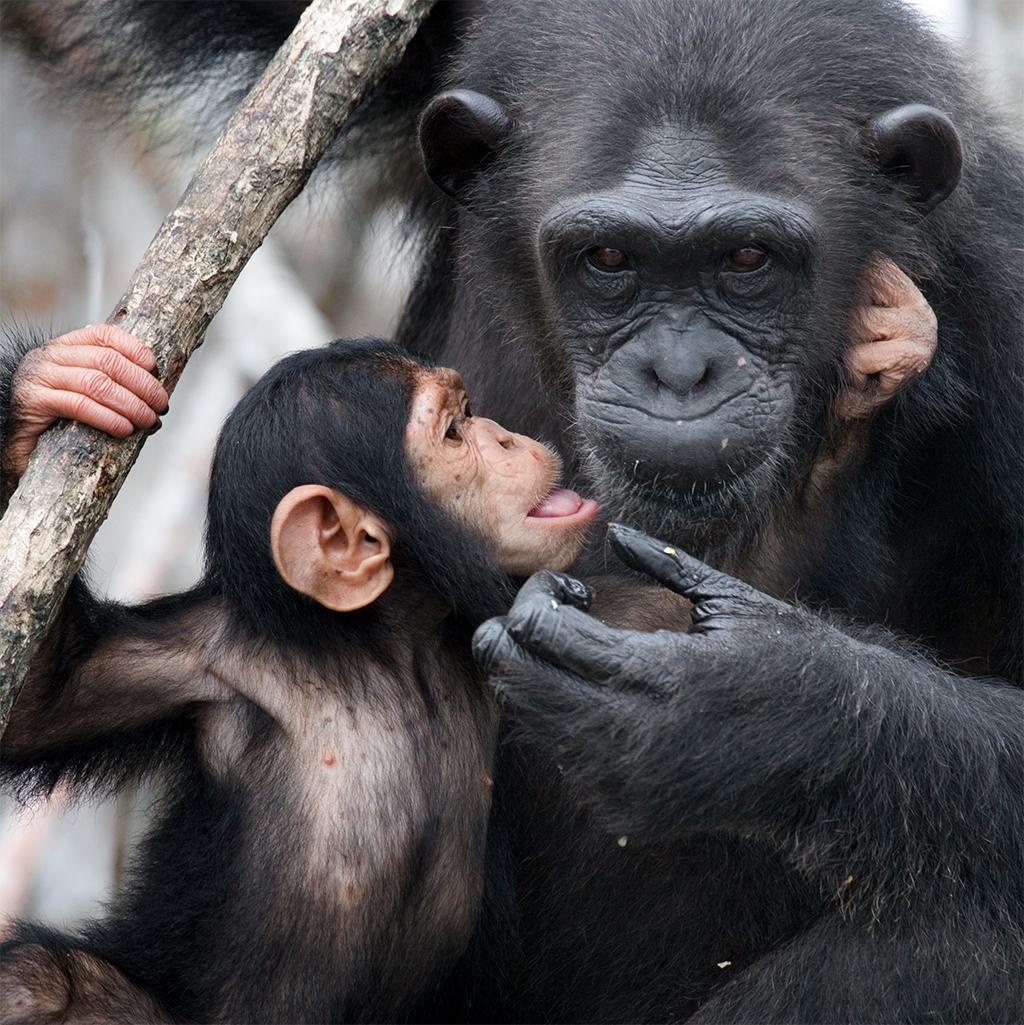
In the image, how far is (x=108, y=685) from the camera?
5.67 meters

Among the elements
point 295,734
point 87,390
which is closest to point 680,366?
point 295,734

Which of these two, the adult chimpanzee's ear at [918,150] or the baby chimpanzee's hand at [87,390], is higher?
the baby chimpanzee's hand at [87,390]

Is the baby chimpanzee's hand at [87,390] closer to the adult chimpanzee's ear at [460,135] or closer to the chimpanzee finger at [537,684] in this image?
the chimpanzee finger at [537,684]

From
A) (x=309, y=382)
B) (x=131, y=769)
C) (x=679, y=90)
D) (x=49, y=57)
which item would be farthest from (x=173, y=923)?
(x=49, y=57)

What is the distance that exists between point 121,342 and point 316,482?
0.77m

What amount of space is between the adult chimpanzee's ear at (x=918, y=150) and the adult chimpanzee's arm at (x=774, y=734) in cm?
166

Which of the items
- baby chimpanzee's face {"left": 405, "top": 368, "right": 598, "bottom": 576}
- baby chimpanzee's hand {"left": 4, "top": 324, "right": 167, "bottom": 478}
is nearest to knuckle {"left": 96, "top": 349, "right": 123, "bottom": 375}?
baby chimpanzee's hand {"left": 4, "top": 324, "right": 167, "bottom": 478}

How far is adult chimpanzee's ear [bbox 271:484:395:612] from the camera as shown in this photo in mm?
5445

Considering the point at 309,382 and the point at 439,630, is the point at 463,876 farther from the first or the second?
the point at 309,382

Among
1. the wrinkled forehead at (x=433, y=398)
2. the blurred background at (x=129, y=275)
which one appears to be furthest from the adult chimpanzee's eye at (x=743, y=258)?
the blurred background at (x=129, y=275)

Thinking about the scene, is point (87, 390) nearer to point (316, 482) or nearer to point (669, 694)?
point (316, 482)

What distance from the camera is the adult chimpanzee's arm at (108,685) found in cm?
560

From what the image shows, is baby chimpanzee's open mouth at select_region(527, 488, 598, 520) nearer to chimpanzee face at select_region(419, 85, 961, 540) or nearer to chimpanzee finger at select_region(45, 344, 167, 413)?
chimpanzee face at select_region(419, 85, 961, 540)

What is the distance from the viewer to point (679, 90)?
579 cm
